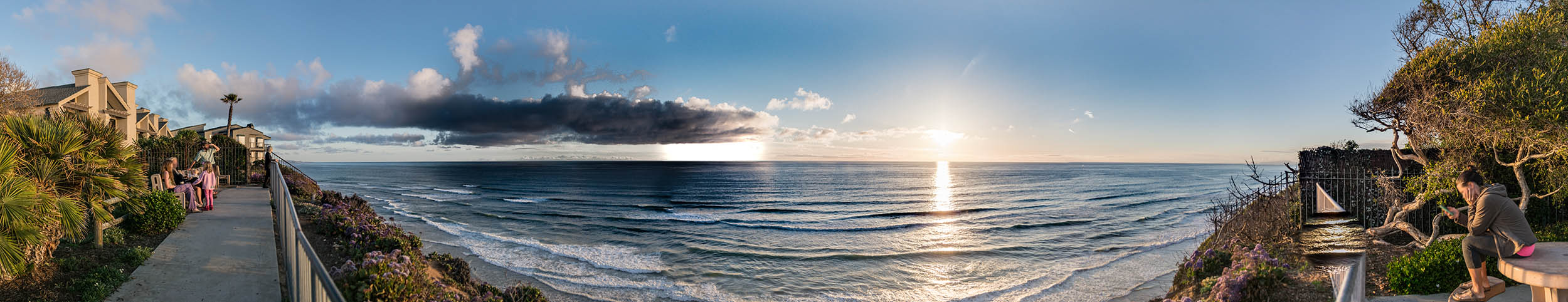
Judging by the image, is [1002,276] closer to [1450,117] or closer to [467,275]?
[1450,117]

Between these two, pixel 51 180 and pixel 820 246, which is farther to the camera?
pixel 820 246

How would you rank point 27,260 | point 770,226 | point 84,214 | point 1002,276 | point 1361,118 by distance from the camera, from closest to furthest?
point 27,260 < point 84,214 < point 1361,118 < point 1002,276 < point 770,226

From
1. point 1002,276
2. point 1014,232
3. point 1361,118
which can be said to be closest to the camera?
point 1361,118

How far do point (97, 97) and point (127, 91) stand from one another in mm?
3523

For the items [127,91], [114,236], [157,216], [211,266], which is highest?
[127,91]

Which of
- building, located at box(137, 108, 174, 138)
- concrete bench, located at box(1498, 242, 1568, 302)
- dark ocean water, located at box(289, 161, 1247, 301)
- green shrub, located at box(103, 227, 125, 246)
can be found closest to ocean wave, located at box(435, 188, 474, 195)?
dark ocean water, located at box(289, 161, 1247, 301)

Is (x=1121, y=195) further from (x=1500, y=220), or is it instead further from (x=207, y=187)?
(x=207, y=187)

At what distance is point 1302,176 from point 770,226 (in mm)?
16027

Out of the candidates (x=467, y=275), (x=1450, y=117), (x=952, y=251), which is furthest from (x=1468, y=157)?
(x=467, y=275)

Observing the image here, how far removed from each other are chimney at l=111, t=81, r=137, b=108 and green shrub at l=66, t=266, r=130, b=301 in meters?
38.1

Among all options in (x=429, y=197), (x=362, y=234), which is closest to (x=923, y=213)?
(x=362, y=234)

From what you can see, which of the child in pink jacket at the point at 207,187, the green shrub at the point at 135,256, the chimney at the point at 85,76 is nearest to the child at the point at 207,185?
the child in pink jacket at the point at 207,187

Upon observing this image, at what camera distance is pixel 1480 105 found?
892 cm

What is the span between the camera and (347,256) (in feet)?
31.3
